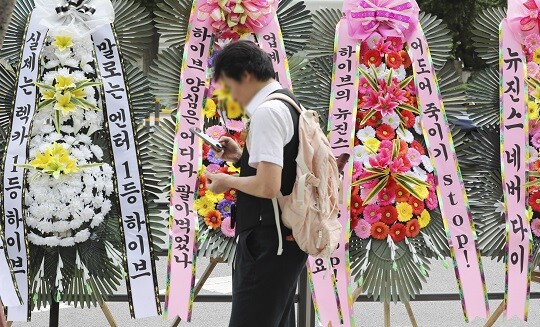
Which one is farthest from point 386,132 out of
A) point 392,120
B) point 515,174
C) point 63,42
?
point 63,42

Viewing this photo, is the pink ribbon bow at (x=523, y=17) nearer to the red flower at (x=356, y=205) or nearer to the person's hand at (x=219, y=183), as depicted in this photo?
the red flower at (x=356, y=205)

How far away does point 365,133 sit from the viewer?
4.47 metres

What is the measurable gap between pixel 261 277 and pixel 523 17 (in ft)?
6.78

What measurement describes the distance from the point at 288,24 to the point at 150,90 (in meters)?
0.75

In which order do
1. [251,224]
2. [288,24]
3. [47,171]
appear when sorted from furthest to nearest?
[288,24] < [47,171] < [251,224]

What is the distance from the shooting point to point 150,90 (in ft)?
14.8

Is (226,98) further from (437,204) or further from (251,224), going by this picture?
(437,204)

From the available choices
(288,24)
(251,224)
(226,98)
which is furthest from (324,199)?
(288,24)

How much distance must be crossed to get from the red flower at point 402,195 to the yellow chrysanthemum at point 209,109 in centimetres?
96

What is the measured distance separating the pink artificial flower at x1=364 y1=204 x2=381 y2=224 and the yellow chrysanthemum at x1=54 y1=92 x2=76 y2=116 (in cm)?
147

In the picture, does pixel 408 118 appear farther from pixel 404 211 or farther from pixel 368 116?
pixel 404 211

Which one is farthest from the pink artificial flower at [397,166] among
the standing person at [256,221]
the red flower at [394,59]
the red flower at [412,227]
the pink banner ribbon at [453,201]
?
the standing person at [256,221]

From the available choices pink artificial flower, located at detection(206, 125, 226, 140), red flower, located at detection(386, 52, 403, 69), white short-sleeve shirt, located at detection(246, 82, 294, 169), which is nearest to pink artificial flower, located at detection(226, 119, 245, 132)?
pink artificial flower, located at detection(206, 125, 226, 140)

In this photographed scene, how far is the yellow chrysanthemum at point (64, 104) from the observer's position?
4309 millimetres
